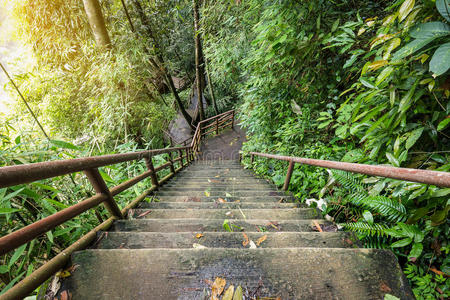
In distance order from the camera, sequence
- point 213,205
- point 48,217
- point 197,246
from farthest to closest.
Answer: point 213,205 → point 197,246 → point 48,217

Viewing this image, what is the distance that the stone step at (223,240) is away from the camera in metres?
1.12

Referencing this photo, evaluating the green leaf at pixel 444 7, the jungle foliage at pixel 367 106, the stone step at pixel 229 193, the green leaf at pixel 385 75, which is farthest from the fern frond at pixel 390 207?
the stone step at pixel 229 193

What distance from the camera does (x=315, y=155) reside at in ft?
7.97

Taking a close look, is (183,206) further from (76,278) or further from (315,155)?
(315,155)

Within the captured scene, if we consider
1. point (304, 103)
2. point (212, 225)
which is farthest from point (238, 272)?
point (304, 103)

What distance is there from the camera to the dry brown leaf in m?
0.76

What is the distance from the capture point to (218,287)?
0.79 meters

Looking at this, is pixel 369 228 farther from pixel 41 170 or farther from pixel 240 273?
pixel 41 170

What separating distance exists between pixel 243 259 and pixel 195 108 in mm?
11205

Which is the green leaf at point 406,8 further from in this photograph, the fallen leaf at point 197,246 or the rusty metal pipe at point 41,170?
the rusty metal pipe at point 41,170

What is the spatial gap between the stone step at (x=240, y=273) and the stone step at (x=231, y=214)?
0.75 m

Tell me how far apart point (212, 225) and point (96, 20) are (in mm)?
5262

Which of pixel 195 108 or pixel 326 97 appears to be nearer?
pixel 326 97

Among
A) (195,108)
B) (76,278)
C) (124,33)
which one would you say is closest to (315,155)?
(76,278)
